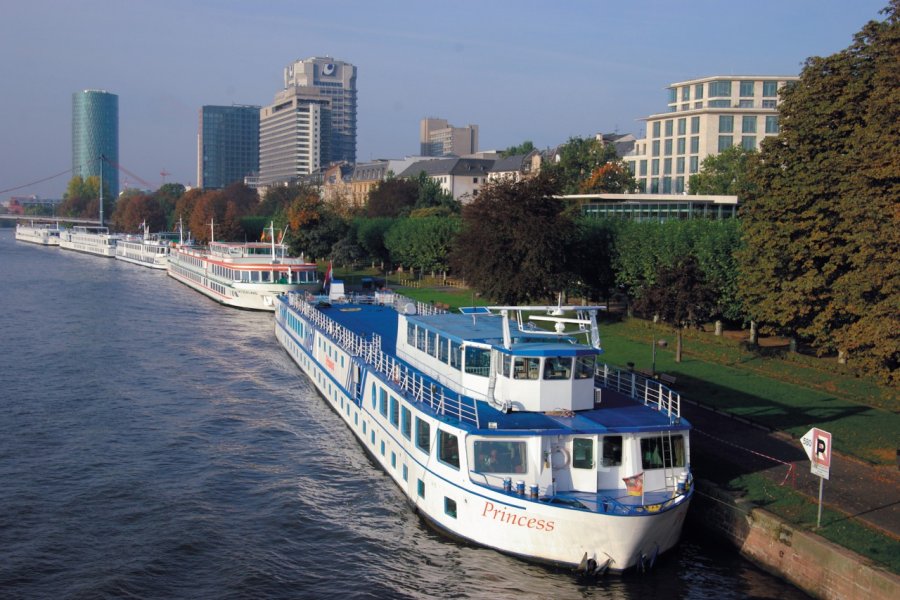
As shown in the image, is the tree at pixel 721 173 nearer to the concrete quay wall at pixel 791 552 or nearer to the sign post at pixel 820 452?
the concrete quay wall at pixel 791 552

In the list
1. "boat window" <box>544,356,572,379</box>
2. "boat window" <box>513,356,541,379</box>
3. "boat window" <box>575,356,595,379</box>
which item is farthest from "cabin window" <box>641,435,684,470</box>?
"boat window" <box>513,356,541,379</box>

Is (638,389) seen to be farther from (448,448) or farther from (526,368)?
(448,448)

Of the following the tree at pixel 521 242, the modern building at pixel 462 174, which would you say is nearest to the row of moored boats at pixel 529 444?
the tree at pixel 521 242

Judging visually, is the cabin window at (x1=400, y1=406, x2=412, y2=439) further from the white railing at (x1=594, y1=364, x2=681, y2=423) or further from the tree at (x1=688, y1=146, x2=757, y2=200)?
the tree at (x1=688, y1=146, x2=757, y2=200)

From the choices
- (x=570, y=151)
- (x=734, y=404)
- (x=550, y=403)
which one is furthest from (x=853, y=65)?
(x=570, y=151)

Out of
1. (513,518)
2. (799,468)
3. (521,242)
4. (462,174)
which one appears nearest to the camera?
(513,518)

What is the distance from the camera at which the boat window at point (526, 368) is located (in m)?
23.5

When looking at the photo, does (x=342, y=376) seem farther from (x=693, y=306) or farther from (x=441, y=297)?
(x=441, y=297)

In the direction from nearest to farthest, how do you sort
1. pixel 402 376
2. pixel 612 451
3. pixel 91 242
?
1. pixel 612 451
2. pixel 402 376
3. pixel 91 242

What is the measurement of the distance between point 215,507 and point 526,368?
995 cm

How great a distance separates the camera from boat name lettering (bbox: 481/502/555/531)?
20.4m

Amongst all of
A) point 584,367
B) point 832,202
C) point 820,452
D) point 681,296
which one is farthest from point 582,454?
point 681,296

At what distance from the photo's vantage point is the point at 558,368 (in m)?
23.6

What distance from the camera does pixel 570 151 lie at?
388 feet
